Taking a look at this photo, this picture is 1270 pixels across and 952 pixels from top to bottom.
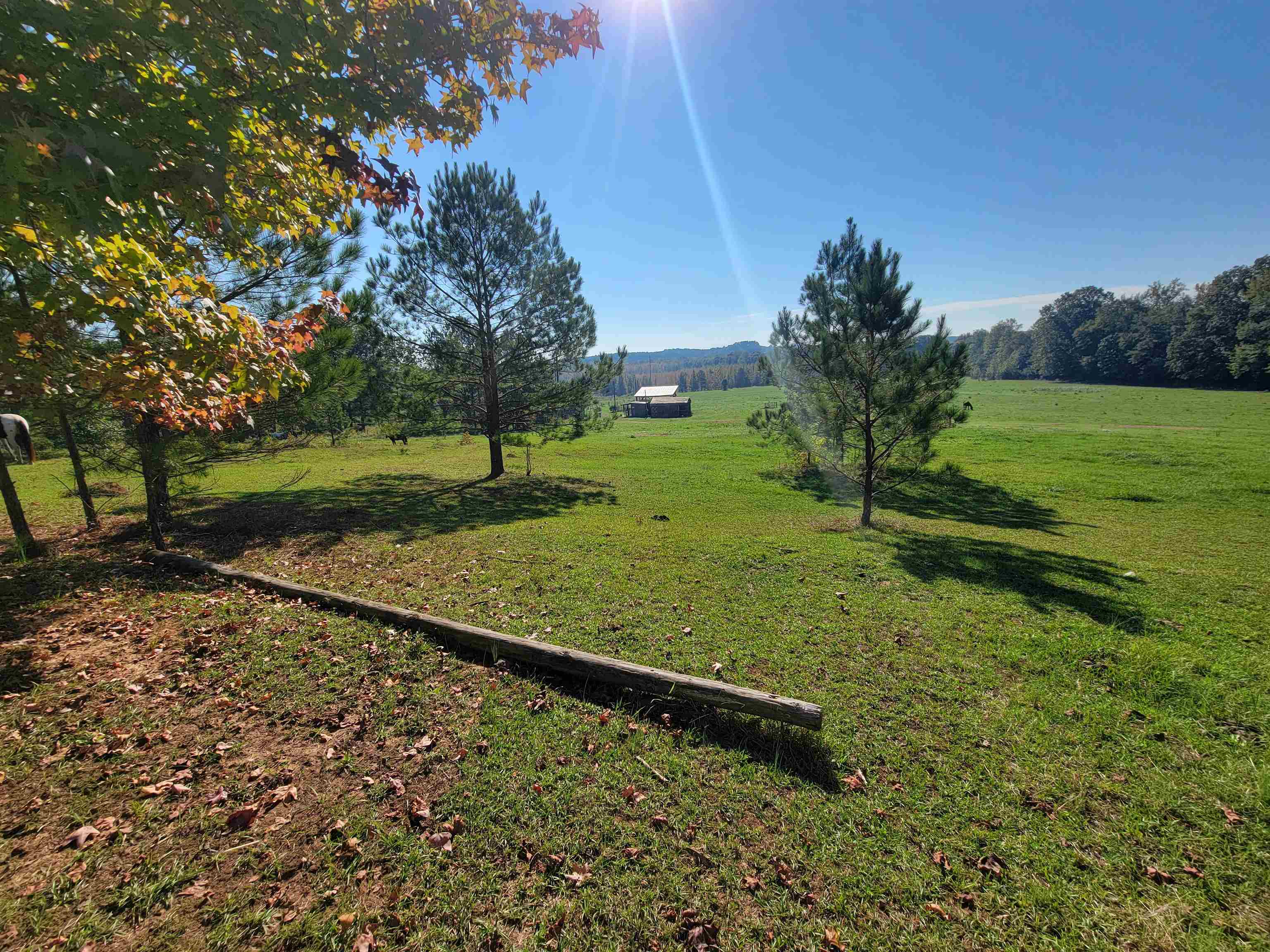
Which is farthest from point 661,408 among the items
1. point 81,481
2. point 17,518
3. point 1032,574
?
point 17,518

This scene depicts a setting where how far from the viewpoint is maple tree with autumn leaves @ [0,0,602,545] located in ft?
6.95

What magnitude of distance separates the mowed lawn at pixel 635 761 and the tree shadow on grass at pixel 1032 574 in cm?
10

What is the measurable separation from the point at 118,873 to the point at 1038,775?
19.1ft

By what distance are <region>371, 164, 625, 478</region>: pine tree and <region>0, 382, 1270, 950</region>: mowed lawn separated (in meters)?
10.2

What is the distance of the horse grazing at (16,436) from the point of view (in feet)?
9.87

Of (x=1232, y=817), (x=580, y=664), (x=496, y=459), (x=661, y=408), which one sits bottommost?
(x=1232, y=817)

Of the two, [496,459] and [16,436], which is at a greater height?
[16,436]

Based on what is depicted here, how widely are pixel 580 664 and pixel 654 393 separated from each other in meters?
78.3

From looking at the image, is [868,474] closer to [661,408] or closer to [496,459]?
[496,459]

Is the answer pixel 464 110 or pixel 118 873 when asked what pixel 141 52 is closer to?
pixel 464 110

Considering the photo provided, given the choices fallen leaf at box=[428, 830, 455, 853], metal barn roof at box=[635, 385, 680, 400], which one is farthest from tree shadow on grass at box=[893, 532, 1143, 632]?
metal barn roof at box=[635, 385, 680, 400]

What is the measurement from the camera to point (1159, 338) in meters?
67.2

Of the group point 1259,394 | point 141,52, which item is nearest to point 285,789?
point 141,52

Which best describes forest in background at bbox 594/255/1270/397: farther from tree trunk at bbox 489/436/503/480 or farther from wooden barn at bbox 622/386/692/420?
tree trunk at bbox 489/436/503/480
